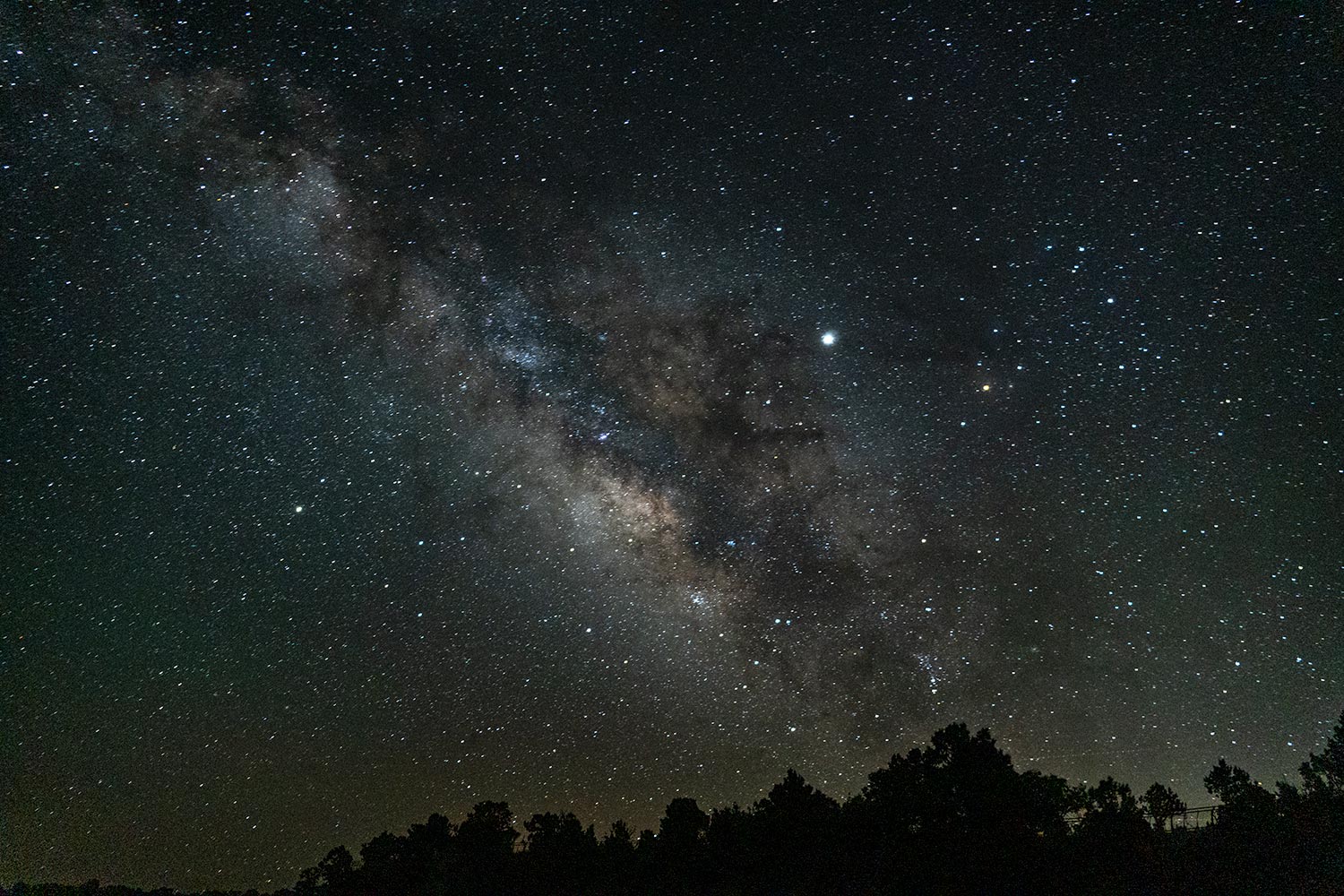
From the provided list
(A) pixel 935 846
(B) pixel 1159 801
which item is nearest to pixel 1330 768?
(B) pixel 1159 801

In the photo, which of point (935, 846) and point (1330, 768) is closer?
point (935, 846)

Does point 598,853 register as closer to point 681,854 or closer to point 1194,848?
point 681,854

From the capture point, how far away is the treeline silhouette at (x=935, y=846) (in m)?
27.9

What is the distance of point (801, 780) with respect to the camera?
37281 millimetres

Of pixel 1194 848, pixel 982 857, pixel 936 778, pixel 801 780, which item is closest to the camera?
pixel 982 857

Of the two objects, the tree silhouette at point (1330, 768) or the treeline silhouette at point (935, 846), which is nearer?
the treeline silhouette at point (935, 846)

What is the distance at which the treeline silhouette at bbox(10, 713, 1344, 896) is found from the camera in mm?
27875

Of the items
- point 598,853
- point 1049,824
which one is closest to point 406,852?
point 598,853

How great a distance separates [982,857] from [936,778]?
4.32 metres

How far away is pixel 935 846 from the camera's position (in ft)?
97.8

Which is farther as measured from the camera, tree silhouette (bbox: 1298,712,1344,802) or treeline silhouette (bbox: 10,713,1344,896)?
tree silhouette (bbox: 1298,712,1344,802)

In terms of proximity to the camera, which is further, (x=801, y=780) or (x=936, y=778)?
(x=801, y=780)

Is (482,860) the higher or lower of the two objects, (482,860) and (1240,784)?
the lower

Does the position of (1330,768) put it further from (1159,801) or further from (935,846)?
(935,846)
